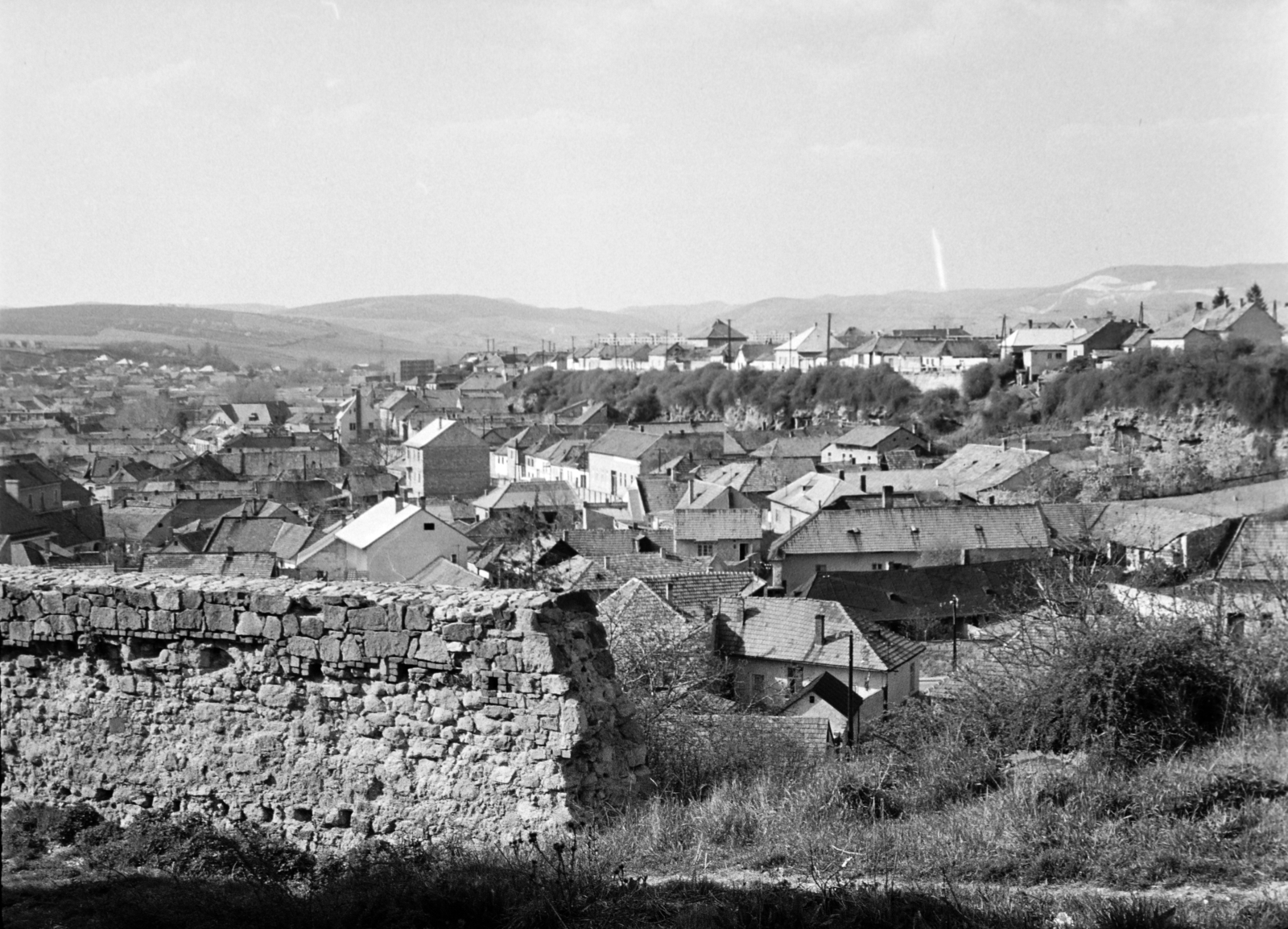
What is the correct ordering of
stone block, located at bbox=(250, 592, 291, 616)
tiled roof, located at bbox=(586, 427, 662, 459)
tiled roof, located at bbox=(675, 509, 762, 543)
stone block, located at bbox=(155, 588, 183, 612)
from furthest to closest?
tiled roof, located at bbox=(586, 427, 662, 459) → tiled roof, located at bbox=(675, 509, 762, 543) → stone block, located at bbox=(155, 588, 183, 612) → stone block, located at bbox=(250, 592, 291, 616)

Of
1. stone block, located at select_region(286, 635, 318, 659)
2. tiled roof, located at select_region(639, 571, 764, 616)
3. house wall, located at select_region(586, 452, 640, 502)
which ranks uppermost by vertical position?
stone block, located at select_region(286, 635, 318, 659)

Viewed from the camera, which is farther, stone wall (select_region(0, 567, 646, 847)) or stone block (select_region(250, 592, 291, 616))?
stone block (select_region(250, 592, 291, 616))

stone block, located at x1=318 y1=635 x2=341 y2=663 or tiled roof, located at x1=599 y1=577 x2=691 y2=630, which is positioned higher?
stone block, located at x1=318 y1=635 x2=341 y2=663

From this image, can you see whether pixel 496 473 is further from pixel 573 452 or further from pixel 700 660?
pixel 700 660

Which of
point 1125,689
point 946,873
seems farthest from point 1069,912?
point 1125,689

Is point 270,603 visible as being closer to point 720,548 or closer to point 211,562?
point 211,562

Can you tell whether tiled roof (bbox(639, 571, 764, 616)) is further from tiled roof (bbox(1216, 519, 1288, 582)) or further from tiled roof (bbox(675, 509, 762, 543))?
tiled roof (bbox(675, 509, 762, 543))

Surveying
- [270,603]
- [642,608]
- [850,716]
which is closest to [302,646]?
[270,603]

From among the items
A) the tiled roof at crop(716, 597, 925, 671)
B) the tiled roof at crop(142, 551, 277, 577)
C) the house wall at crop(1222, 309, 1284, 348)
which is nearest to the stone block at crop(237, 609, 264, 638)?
the tiled roof at crop(716, 597, 925, 671)
